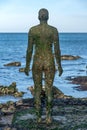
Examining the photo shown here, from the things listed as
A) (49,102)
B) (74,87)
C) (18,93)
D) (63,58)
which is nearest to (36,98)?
(49,102)

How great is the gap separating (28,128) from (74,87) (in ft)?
71.2

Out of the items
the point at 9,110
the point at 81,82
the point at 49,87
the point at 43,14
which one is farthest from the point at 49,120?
the point at 81,82

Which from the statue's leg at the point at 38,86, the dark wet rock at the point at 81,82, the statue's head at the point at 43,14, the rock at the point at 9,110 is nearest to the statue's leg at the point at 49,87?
the statue's leg at the point at 38,86

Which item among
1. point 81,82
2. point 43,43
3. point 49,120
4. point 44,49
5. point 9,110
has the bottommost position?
point 81,82

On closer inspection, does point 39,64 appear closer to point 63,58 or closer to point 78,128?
point 78,128

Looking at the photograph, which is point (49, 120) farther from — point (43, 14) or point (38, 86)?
point (43, 14)

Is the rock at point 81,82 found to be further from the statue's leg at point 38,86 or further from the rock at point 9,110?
the statue's leg at point 38,86

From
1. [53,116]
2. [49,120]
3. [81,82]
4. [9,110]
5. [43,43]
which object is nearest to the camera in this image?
[43,43]

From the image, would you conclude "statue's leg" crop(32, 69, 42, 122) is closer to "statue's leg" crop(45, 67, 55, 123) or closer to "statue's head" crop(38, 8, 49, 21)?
"statue's leg" crop(45, 67, 55, 123)

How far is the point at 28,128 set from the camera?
12414 millimetres

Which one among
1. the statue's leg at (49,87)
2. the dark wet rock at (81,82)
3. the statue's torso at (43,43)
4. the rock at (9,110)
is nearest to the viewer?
the statue's torso at (43,43)

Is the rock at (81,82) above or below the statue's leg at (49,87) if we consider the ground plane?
below

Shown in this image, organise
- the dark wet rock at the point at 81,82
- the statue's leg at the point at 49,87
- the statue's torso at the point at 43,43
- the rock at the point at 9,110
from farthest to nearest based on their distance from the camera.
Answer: the dark wet rock at the point at 81,82 < the rock at the point at 9,110 < the statue's leg at the point at 49,87 < the statue's torso at the point at 43,43

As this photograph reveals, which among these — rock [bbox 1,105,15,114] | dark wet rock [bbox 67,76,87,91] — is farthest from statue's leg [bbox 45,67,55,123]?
dark wet rock [bbox 67,76,87,91]
